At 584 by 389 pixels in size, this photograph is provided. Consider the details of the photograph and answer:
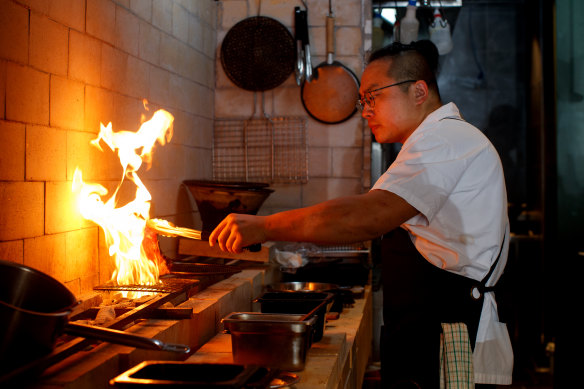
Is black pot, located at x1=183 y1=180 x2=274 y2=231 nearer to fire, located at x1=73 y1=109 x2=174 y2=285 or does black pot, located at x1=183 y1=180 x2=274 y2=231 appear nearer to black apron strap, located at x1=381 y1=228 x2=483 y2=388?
fire, located at x1=73 y1=109 x2=174 y2=285

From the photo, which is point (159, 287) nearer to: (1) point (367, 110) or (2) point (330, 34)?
(1) point (367, 110)

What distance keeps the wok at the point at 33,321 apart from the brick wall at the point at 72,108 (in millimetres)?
491

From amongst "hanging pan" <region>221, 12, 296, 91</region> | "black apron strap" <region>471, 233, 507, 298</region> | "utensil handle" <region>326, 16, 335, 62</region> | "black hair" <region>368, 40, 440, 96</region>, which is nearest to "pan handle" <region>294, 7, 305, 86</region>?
"hanging pan" <region>221, 12, 296, 91</region>

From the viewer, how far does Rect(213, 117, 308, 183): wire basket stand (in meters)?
4.36

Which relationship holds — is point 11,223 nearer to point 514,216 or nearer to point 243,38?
point 243,38

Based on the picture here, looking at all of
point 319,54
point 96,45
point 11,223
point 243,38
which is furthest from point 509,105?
point 11,223

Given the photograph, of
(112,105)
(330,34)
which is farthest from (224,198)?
(330,34)

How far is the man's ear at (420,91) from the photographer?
7.84ft

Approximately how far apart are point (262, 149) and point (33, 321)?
3.11 metres

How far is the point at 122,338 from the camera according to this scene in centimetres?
154

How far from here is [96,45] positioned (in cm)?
258

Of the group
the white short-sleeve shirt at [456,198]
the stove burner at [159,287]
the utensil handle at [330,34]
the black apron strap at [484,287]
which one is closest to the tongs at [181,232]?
the stove burner at [159,287]

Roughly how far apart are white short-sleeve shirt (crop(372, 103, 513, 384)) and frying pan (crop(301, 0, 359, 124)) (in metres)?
2.07

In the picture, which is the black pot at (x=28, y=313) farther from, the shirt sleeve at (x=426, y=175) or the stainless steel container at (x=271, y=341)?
the shirt sleeve at (x=426, y=175)
